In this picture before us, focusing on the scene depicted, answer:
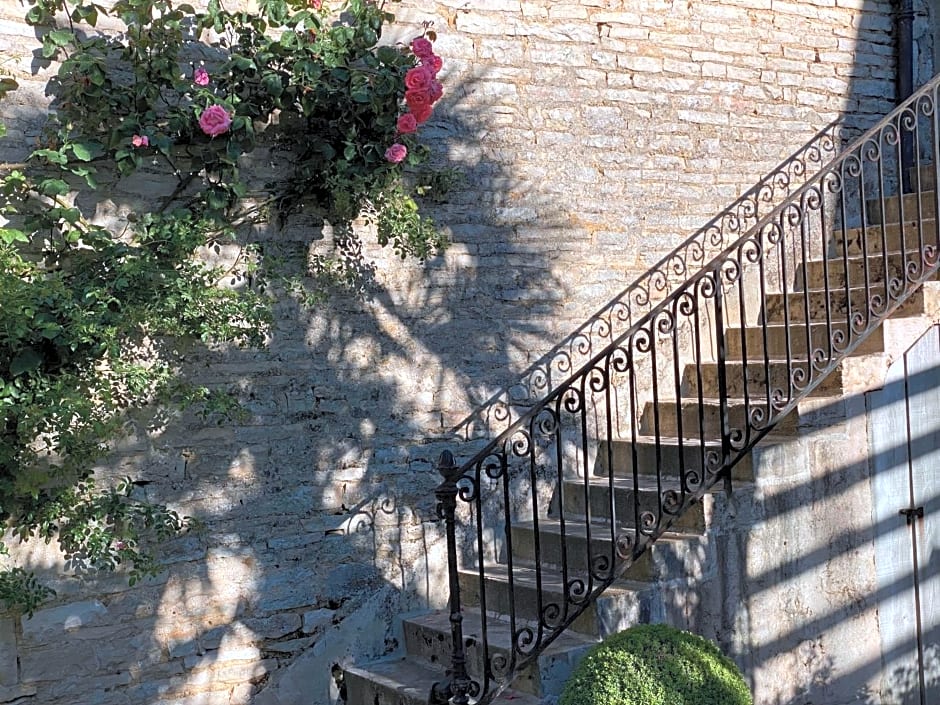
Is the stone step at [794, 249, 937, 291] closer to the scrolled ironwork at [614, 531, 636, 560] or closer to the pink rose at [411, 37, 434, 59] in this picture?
the scrolled ironwork at [614, 531, 636, 560]

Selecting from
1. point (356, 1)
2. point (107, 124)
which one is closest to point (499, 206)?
point (356, 1)

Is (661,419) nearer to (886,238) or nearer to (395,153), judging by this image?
(886,238)

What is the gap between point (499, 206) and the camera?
5.62m

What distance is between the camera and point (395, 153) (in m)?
4.94

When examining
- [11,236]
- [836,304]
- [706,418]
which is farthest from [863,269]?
[11,236]

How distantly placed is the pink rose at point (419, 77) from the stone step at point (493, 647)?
2285 mm

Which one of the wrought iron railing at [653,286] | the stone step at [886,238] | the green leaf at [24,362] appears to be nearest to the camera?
the green leaf at [24,362]

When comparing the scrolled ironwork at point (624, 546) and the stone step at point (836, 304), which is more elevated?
the stone step at point (836, 304)

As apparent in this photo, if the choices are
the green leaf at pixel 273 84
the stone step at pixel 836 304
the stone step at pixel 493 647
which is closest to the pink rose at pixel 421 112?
the green leaf at pixel 273 84

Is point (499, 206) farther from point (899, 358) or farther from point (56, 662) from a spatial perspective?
point (56, 662)

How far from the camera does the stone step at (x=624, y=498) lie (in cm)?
467

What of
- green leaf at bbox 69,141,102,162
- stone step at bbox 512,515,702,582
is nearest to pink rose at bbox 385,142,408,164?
green leaf at bbox 69,141,102,162

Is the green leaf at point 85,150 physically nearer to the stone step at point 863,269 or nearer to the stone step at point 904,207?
the stone step at point 863,269

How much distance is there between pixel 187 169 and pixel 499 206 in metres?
1.56
